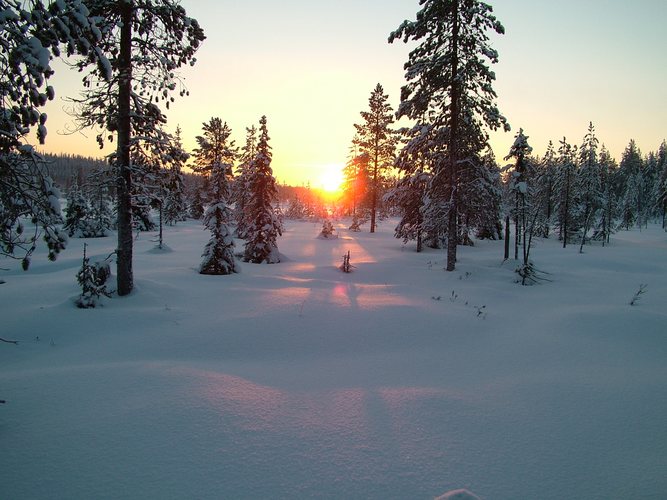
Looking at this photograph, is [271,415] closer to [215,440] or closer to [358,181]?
[215,440]

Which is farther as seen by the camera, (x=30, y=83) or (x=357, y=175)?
(x=357, y=175)

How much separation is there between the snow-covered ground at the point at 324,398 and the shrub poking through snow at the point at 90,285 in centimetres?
40

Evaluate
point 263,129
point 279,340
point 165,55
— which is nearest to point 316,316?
point 279,340

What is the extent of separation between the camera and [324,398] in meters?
5.56

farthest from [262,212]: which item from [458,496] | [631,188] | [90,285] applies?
[631,188]

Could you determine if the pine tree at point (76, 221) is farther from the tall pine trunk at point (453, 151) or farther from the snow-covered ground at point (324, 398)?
the tall pine trunk at point (453, 151)

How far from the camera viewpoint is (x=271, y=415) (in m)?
4.88

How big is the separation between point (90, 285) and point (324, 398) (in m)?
8.52

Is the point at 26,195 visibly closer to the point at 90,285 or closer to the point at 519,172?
the point at 90,285

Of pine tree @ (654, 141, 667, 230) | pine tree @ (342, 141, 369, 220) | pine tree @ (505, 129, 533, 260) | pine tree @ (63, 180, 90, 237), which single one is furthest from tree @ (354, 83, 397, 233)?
pine tree @ (654, 141, 667, 230)

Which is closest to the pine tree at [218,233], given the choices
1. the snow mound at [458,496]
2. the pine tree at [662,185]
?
the snow mound at [458,496]

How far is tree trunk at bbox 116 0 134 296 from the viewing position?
10.2 meters

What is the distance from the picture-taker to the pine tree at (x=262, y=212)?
843 inches

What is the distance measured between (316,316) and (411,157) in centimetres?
1267
